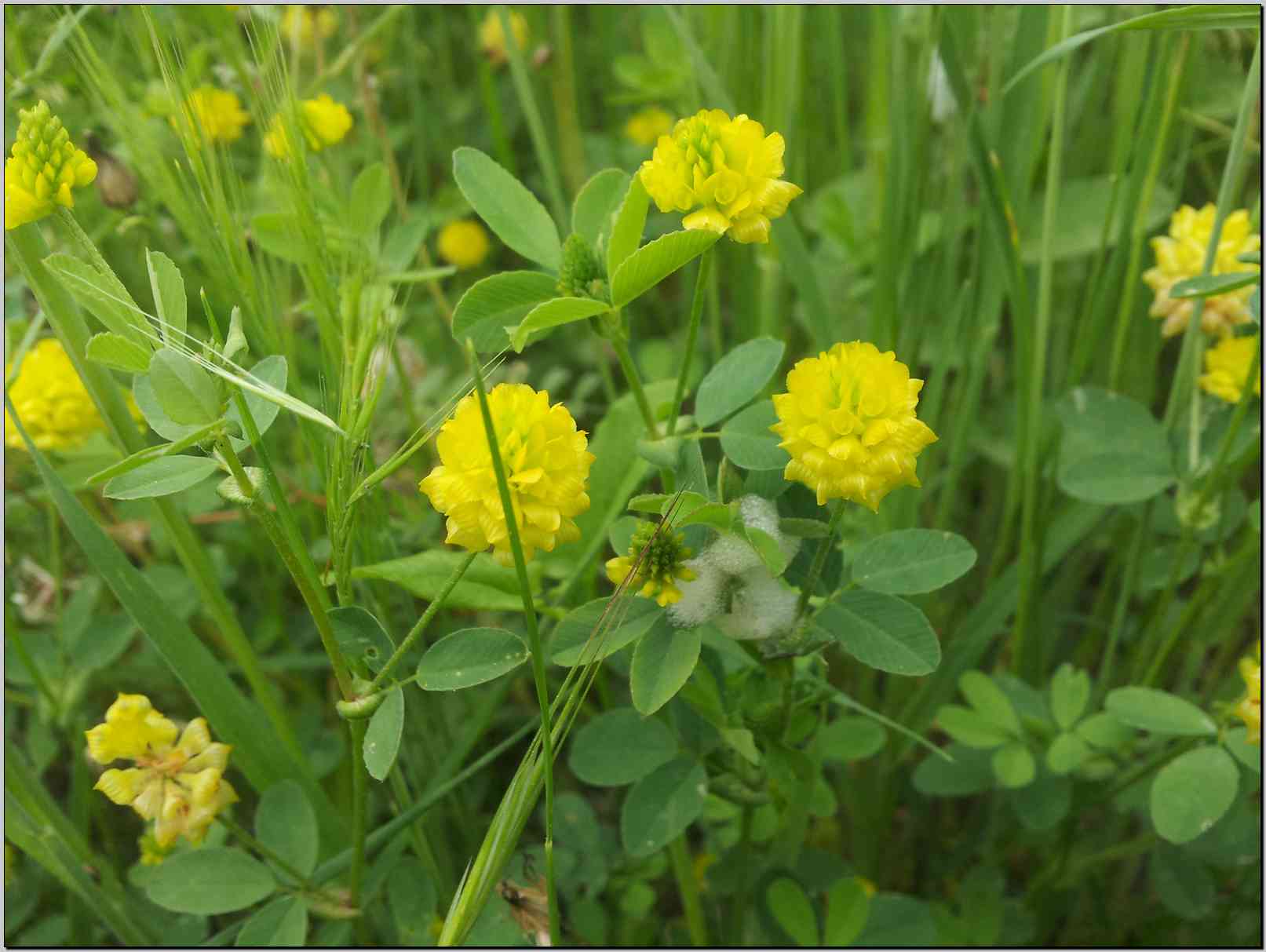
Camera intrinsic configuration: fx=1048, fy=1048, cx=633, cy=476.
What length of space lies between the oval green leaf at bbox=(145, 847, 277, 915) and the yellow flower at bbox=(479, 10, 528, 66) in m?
1.00

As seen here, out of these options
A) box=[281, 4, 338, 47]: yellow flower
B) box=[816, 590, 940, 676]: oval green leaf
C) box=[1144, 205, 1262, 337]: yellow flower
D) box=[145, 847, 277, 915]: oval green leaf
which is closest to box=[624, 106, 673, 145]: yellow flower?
box=[281, 4, 338, 47]: yellow flower

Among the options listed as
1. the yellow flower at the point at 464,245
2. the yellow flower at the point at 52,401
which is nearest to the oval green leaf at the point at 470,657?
the yellow flower at the point at 52,401

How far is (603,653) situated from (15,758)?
494mm

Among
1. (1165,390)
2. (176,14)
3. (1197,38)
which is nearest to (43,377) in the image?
(176,14)

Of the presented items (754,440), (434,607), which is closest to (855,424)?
(754,440)

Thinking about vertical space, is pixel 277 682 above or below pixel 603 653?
below

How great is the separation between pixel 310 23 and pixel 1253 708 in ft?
4.05

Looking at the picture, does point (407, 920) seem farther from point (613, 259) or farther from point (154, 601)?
point (613, 259)

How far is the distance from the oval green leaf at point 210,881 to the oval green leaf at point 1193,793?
64 centimetres

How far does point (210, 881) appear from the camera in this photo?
0.74 meters

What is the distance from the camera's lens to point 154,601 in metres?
0.73

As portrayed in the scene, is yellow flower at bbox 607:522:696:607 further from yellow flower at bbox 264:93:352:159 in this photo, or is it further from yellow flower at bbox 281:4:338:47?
yellow flower at bbox 281:4:338:47

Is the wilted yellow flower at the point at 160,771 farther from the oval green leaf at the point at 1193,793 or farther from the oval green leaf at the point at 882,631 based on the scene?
the oval green leaf at the point at 1193,793

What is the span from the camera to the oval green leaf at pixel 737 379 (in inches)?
25.5
